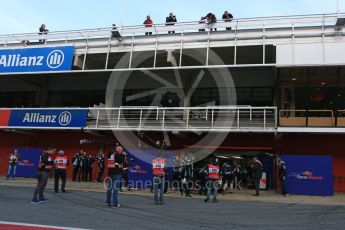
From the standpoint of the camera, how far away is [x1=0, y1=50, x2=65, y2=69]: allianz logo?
899 inches

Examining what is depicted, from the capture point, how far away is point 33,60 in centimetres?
2333

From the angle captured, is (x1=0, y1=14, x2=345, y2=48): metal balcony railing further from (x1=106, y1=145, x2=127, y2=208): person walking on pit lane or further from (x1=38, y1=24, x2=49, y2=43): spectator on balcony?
(x1=106, y1=145, x2=127, y2=208): person walking on pit lane

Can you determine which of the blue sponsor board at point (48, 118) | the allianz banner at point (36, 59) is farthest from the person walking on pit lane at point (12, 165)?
the allianz banner at point (36, 59)

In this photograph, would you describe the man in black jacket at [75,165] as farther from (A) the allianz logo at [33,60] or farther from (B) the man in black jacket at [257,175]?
(B) the man in black jacket at [257,175]

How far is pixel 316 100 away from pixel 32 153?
16953 millimetres

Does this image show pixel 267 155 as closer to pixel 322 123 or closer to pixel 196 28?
pixel 322 123

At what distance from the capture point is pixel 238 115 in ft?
63.8

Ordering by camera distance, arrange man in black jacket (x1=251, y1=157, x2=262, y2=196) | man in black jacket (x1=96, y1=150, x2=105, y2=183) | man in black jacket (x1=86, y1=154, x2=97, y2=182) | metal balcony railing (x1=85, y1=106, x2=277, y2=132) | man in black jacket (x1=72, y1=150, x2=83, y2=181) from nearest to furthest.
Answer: man in black jacket (x1=251, y1=157, x2=262, y2=196)
metal balcony railing (x1=85, y1=106, x2=277, y2=132)
man in black jacket (x1=96, y1=150, x2=105, y2=183)
man in black jacket (x1=72, y1=150, x2=83, y2=181)
man in black jacket (x1=86, y1=154, x2=97, y2=182)

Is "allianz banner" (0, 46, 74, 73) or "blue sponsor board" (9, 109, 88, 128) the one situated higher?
"allianz banner" (0, 46, 74, 73)

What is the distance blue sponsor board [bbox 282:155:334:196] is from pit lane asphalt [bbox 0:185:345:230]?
3796 millimetres

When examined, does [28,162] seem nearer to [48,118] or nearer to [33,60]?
[48,118]

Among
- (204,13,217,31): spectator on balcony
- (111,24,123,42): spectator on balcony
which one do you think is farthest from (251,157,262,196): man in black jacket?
(111,24,123,42): spectator on balcony

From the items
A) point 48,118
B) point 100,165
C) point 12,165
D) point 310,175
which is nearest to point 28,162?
point 12,165

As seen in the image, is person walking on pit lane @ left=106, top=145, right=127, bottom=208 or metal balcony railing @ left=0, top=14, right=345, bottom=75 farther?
metal balcony railing @ left=0, top=14, right=345, bottom=75
